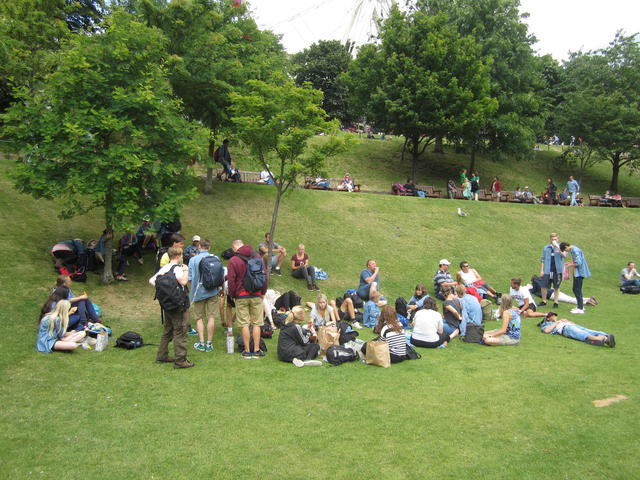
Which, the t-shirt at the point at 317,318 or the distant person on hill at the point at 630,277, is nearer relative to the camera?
the t-shirt at the point at 317,318

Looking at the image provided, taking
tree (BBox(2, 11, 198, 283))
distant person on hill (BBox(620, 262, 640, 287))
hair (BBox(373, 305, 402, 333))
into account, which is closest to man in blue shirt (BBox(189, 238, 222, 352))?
hair (BBox(373, 305, 402, 333))

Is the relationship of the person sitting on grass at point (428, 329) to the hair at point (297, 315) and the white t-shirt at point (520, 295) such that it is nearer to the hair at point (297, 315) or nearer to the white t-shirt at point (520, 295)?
the hair at point (297, 315)

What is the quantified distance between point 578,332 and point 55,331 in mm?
10369

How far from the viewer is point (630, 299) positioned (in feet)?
54.5

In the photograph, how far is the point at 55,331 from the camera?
8672mm

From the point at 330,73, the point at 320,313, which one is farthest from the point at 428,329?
the point at 330,73

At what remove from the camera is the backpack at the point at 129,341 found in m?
9.22

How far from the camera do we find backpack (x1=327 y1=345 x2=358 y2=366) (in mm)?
8781

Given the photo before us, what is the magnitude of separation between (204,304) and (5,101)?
18501 mm

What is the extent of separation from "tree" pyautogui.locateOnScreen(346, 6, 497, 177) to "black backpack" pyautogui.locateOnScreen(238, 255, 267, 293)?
74.0 feet

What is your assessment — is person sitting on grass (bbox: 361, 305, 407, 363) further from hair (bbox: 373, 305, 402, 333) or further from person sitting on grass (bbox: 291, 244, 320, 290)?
person sitting on grass (bbox: 291, 244, 320, 290)

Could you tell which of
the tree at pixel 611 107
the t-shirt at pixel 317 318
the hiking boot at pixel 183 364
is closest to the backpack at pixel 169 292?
the hiking boot at pixel 183 364

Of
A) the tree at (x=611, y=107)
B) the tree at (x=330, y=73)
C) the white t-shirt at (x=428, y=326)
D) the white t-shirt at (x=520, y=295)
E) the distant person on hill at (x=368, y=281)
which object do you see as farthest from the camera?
the tree at (x=330, y=73)

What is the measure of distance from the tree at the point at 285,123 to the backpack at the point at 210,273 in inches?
218
